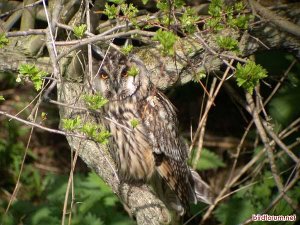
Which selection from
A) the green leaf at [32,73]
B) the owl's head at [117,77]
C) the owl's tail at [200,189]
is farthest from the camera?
the owl's tail at [200,189]

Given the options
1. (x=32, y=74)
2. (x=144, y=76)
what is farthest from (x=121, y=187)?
(x=32, y=74)

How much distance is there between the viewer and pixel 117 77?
11.2ft

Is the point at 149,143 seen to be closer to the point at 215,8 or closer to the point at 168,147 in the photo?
the point at 168,147

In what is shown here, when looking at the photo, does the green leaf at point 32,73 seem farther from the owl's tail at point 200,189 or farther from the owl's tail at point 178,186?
the owl's tail at point 200,189

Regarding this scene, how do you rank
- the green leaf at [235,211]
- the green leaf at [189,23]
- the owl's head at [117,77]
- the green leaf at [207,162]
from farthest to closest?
the green leaf at [207,162], the green leaf at [235,211], the owl's head at [117,77], the green leaf at [189,23]

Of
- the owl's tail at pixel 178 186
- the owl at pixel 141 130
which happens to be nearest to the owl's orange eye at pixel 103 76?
the owl at pixel 141 130

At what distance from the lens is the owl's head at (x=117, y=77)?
331 cm

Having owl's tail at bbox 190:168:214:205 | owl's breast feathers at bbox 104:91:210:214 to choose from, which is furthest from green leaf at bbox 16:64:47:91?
owl's tail at bbox 190:168:214:205

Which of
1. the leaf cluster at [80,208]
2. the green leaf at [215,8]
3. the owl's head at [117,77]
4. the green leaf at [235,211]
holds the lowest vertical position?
the green leaf at [235,211]

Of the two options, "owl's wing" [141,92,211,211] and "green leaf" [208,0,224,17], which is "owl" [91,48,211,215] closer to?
"owl's wing" [141,92,211,211]

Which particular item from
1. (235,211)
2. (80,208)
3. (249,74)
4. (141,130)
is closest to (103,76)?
(141,130)

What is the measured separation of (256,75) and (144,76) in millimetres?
1242

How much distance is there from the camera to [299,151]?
4445 mm

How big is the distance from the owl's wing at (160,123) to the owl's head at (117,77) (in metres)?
0.12
